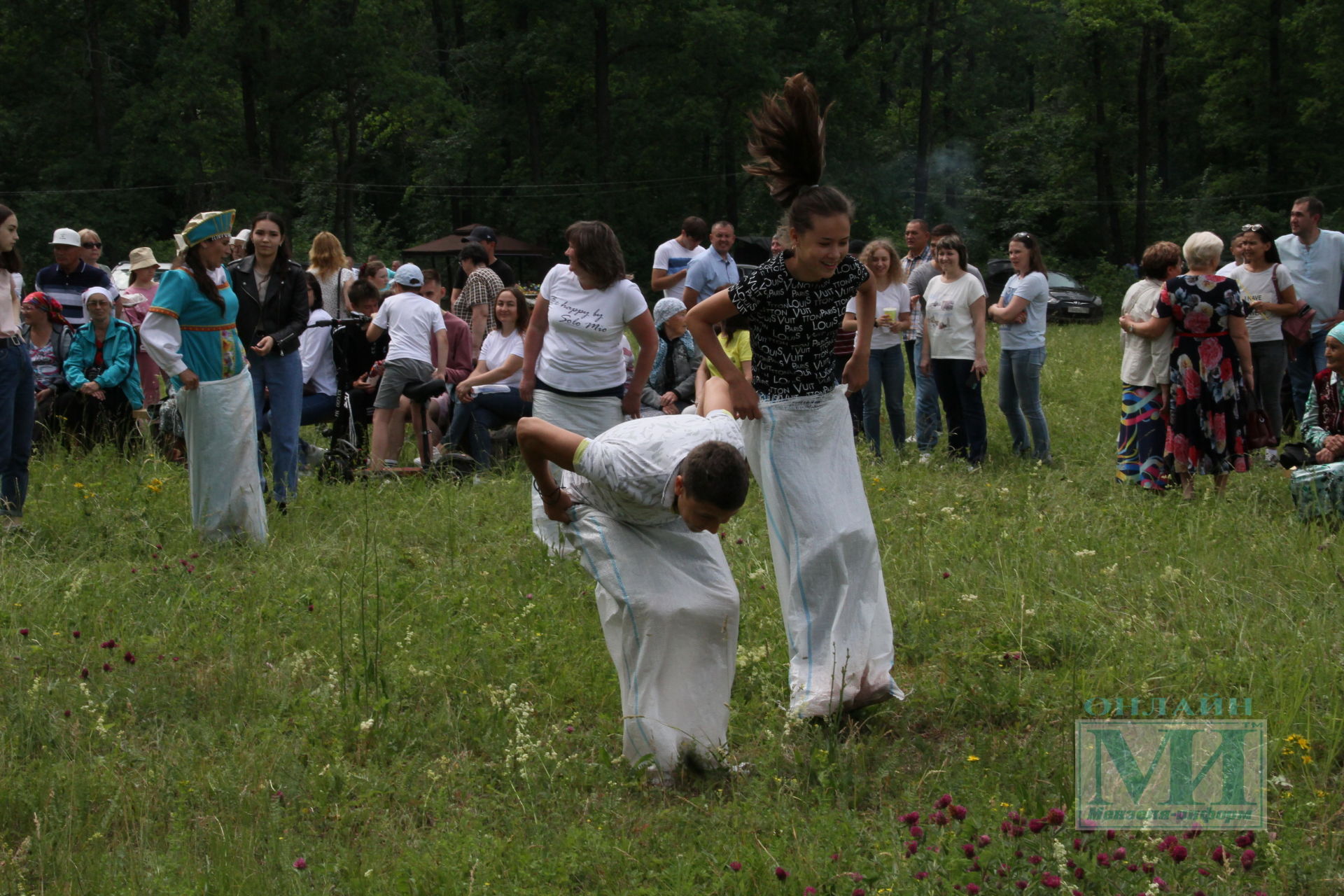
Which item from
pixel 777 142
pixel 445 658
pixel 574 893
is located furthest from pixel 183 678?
pixel 777 142

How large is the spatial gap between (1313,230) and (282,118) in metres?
36.2

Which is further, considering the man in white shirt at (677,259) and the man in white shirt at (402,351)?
the man in white shirt at (677,259)

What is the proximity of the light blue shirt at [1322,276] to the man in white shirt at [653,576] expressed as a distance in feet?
23.0

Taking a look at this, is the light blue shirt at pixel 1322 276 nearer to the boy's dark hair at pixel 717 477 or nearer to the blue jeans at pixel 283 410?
the blue jeans at pixel 283 410

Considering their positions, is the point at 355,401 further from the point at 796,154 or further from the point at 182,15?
the point at 182,15

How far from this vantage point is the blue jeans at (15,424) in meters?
7.39

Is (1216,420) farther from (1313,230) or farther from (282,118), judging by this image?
(282,118)

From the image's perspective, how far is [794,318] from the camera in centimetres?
464

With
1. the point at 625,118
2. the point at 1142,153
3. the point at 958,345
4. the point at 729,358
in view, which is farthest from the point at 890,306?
the point at 1142,153

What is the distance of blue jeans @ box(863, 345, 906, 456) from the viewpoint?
1025 cm

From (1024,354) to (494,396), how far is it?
4.11m

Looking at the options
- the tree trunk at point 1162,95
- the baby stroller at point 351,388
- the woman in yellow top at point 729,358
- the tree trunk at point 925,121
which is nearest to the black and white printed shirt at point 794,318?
the woman in yellow top at point 729,358

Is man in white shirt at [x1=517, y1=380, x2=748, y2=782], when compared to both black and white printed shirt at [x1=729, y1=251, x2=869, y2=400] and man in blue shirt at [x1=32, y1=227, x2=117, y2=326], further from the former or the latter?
man in blue shirt at [x1=32, y1=227, x2=117, y2=326]

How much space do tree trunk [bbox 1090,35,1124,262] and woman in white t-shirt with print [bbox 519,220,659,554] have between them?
40593mm
